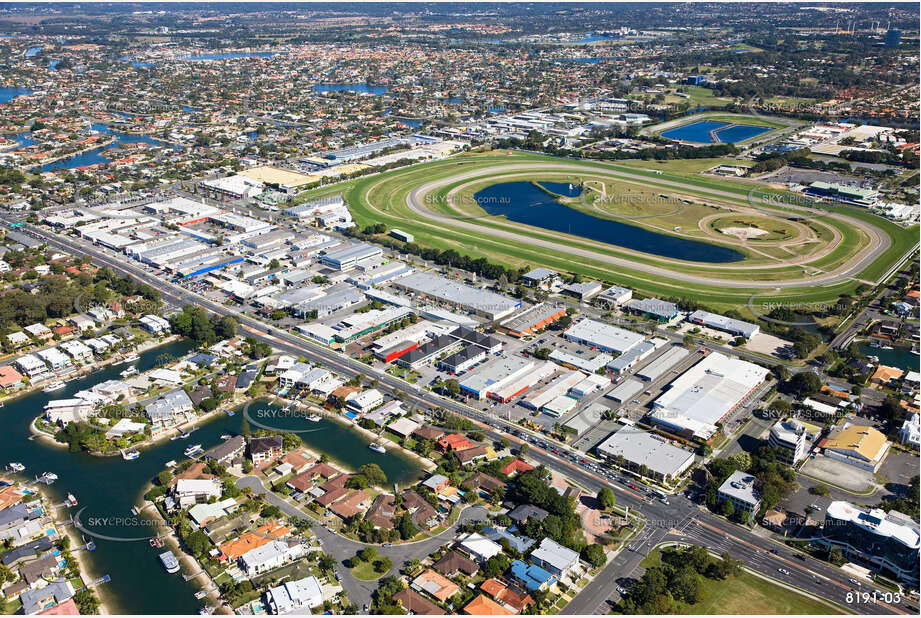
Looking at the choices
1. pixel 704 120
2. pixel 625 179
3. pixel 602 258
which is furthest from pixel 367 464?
pixel 704 120

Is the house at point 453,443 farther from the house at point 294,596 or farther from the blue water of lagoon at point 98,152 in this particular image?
the blue water of lagoon at point 98,152

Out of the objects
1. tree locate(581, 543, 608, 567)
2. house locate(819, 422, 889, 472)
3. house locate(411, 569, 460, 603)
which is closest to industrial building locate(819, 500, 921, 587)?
house locate(819, 422, 889, 472)

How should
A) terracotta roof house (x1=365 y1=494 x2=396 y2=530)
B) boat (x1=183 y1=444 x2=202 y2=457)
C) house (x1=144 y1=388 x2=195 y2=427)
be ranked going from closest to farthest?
terracotta roof house (x1=365 y1=494 x2=396 y2=530) → boat (x1=183 y1=444 x2=202 y2=457) → house (x1=144 y1=388 x2=195 y2=427)

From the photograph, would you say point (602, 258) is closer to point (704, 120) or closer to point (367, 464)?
point (367, 464)

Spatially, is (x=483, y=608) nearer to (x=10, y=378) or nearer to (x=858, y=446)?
(x=858, y=446)

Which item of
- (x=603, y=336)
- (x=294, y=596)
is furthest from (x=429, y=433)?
(x=603, y=336)

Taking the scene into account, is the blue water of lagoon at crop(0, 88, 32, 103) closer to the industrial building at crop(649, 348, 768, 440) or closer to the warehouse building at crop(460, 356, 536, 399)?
the warehouse building at crop(460, 356, 536, 399)
